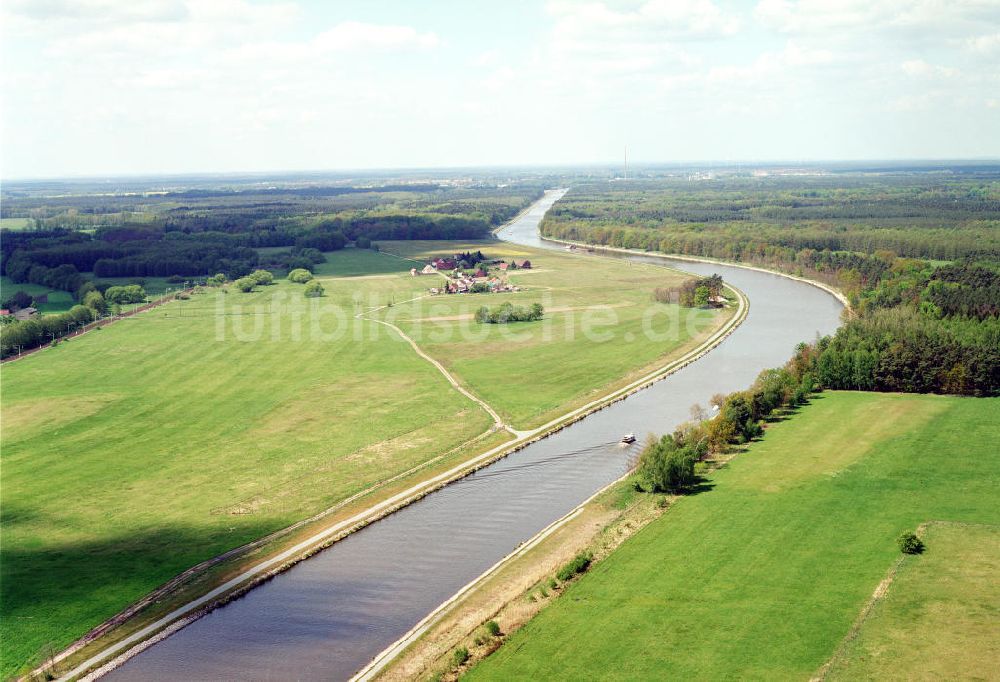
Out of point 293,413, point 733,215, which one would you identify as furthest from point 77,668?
point 733,215

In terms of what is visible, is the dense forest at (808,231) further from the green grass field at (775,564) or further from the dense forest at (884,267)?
the green grass field at (775,564)

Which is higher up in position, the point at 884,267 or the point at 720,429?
the point at 884,267

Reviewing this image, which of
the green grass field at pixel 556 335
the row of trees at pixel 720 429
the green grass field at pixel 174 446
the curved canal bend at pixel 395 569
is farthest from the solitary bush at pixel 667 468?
the green grass field at pixel 174 446

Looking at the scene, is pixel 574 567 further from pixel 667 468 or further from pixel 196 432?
pixel 196 432

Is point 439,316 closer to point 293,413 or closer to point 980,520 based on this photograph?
point 293,413

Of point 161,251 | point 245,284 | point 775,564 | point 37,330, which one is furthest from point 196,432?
point 161,251
